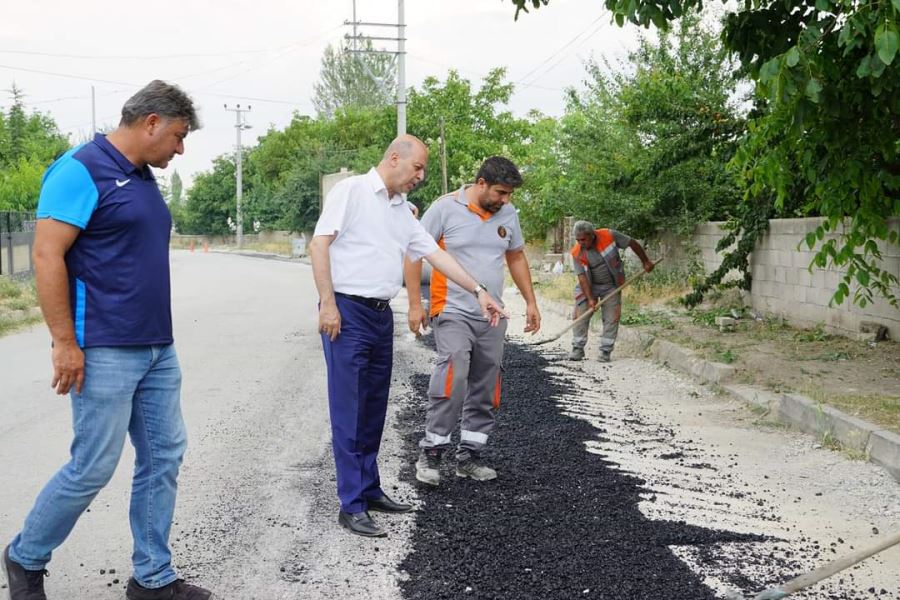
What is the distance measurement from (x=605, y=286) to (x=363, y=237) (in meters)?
7.17

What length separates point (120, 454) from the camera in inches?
133

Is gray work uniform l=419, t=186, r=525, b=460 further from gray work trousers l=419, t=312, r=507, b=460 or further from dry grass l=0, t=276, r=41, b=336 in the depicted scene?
dry grass l=0, t=276, r=41, b=336

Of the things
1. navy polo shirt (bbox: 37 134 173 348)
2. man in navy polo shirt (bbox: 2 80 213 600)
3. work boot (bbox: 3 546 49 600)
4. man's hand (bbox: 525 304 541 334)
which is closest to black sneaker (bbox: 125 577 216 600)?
man in navy polo shirt (bbox: 2 80 213 600)

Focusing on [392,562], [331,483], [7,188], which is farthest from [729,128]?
[7,188]

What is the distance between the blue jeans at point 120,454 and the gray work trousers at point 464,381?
199 cm

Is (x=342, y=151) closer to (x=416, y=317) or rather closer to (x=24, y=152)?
(x=24, y=152)

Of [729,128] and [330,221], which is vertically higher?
[729,128]

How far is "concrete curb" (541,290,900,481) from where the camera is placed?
5.96m

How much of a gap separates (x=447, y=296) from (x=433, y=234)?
0.39 m

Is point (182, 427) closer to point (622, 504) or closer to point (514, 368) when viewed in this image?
point (622, 504)

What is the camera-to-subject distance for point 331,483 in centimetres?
536

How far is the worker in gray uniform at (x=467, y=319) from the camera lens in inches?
212

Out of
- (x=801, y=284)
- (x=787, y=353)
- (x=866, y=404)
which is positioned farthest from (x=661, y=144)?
(x=866, y=404)

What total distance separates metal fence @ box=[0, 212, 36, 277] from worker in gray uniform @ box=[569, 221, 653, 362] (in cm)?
1300
